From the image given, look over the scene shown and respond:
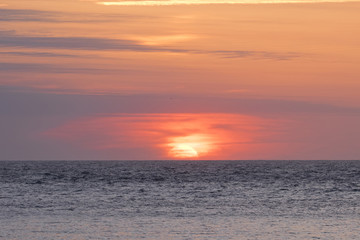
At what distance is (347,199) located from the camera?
50.2m

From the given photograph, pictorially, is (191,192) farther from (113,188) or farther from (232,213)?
(232,213)

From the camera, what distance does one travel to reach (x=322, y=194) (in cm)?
5609

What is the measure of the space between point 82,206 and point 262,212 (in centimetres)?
1219

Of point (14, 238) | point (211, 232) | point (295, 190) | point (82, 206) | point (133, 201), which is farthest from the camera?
point (295, 190)

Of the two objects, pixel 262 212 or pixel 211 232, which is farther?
pixel 262 212

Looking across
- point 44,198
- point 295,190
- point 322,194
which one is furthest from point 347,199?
point 44,198

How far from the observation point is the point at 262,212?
40.8 meters

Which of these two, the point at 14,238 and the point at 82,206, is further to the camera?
the point at 82,206

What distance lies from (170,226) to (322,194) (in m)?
25.3

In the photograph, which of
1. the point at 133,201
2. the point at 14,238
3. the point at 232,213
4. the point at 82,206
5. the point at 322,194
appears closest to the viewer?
the point at 14,238

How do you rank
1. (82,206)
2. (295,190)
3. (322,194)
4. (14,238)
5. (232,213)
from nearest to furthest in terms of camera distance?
(14,238) < (232,213) < (82,206) < (322,194) < (295,190)

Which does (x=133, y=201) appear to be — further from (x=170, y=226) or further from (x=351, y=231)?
(x=351, y=231)

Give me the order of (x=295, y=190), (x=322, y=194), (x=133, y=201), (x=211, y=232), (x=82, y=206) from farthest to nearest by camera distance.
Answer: (x=295, y=190), (x=322, y=194), (x=133, y=201), (x=82, y=206), (x=211, y=232)

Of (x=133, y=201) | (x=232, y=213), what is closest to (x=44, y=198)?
(x=133, y=201)
